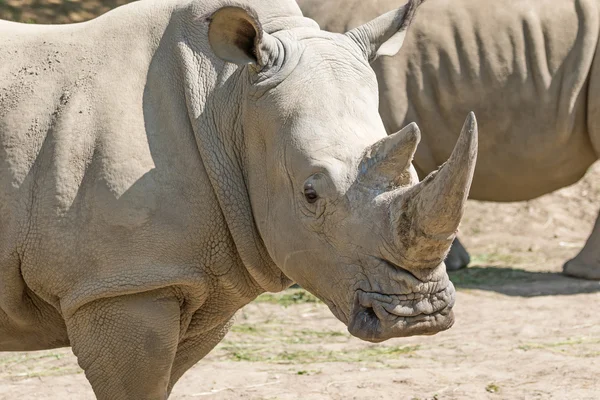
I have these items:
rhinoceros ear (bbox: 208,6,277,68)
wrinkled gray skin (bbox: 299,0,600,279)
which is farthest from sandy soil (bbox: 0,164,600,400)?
rhinoceros ear (bbox: 208,6,277,68)

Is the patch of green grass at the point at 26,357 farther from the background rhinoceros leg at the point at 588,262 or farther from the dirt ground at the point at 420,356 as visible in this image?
the background rhinoceros leg at the point at 588,262

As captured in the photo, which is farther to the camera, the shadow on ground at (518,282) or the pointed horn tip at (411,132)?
the shadow on ground at (518,282)

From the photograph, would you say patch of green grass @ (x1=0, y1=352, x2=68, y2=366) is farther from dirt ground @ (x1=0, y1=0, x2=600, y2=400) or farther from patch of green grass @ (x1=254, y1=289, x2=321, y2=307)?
patch of green grass @ (x1=254, y1=289, x2=321, y2=307)

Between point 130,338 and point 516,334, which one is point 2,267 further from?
point 516,334

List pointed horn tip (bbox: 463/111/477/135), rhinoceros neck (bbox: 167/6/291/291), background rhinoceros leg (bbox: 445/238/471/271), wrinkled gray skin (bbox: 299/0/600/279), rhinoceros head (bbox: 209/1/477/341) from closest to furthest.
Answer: pointed horn tip (bbox: 463/111/477/135) → rhinoceros head (bbox: 209/1/477/341) → rhinoceros neck (bbox: 167/6/291/291) → wrinkled gray skin (bbox: 299/0/600/279) → background rhinoceros leg (bbox: 445/238/471/271)

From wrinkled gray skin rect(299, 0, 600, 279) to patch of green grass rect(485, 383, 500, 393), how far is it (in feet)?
9.37

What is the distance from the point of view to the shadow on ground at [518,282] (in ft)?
27.9

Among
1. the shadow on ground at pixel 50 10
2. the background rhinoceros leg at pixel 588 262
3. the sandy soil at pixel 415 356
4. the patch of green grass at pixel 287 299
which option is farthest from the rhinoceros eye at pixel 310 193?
the shadow on ground at pixel 50 10

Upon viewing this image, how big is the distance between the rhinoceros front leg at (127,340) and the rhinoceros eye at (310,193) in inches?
24.9

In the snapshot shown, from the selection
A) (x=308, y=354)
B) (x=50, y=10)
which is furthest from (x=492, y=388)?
(x=50, y=10)

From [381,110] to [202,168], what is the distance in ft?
14.5

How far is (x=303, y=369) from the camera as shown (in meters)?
6.44

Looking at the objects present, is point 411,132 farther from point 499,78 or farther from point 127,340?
point 499,78

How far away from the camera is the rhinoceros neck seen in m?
4.18
